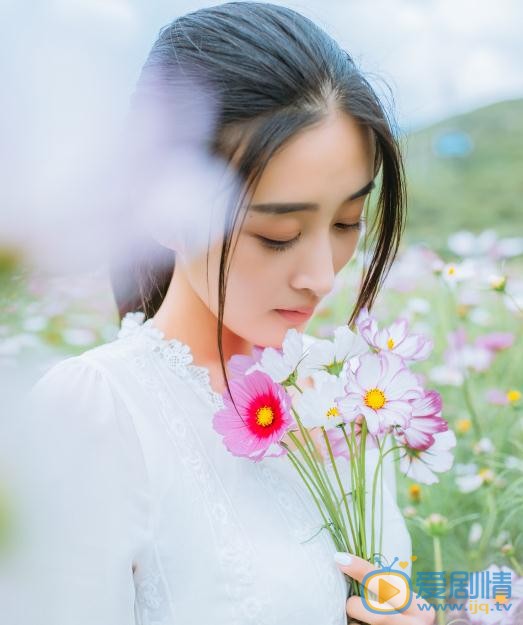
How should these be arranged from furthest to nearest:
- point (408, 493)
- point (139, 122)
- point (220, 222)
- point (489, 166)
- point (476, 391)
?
point (489, 166)
point (476, 391)
point (408, 493)
point (220, 222)
point (139, 122)

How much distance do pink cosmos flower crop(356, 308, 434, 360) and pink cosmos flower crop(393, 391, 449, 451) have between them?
30mm

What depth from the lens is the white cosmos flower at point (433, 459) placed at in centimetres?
61

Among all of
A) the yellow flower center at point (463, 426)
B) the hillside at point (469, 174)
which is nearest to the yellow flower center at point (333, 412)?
the yellow flower center at point (463, 426)

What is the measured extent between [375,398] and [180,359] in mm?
257

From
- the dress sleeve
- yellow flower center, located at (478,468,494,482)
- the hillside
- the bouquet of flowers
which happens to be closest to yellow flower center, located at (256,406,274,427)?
the bouquet of flowers

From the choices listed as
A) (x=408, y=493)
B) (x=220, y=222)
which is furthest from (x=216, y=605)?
(x=408, y=493)

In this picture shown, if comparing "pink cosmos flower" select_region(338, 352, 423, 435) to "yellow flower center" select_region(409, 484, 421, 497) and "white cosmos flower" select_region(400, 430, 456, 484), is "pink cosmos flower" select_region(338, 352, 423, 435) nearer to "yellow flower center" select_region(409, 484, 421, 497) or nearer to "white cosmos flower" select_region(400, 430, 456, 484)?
"white cosmos flower" select_region(400, 430, 456, 484)

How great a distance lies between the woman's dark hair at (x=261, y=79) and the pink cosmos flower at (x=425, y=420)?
5.7 inches

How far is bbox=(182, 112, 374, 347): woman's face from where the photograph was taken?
1.99ft

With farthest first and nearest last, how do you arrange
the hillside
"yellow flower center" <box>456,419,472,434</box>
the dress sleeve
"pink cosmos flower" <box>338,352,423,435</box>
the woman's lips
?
the hillside, "yellow flower center" <box>456,419,472,434</box>, the woman's lips, "pink cosmos flower" <box>338,352,423,435</box>, the dress sleeve

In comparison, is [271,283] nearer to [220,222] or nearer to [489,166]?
[220,222]

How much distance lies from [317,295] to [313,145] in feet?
0.39

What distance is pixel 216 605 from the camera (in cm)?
64

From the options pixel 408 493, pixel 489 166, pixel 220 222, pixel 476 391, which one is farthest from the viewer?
pixel 489 166
